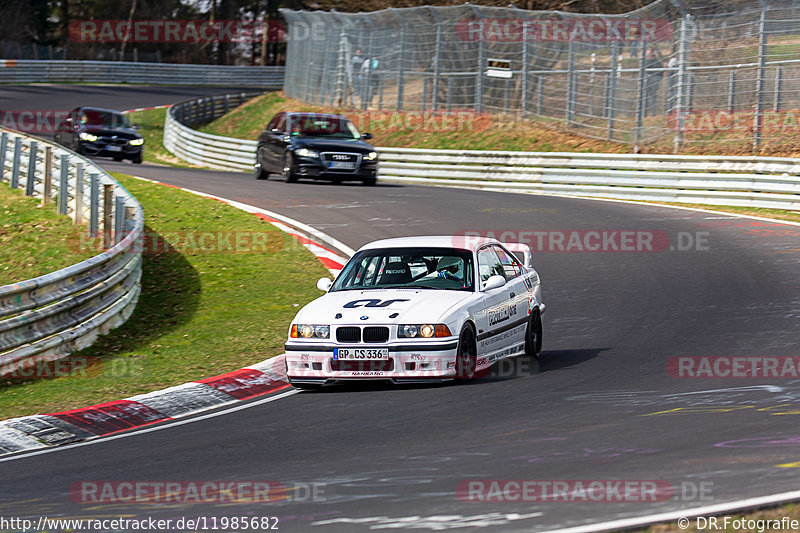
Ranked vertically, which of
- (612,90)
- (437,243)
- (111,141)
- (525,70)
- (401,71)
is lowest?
(111,141)

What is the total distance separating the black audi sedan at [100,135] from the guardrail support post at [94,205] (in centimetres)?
1743

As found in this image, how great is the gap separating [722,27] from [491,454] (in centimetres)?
2041

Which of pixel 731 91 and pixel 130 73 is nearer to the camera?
pixel 731 91

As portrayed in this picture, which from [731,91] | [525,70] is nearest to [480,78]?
[525,70]

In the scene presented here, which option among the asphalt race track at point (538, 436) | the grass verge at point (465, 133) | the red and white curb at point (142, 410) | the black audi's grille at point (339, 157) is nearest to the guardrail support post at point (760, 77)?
the grass verge at point (465, 133)

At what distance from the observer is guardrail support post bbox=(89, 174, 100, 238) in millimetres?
16656

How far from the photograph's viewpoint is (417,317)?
936 centimetres

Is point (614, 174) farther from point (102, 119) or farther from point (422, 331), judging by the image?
point (102, 119)

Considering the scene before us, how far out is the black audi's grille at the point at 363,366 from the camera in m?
9.30

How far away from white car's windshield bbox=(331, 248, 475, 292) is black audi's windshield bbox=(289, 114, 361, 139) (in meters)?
15.4

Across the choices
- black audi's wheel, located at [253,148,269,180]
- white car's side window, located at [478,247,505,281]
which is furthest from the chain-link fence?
white car's side window, located at [478,247,505,281]
